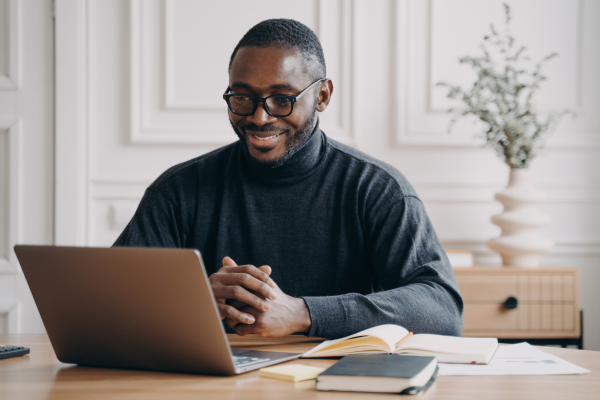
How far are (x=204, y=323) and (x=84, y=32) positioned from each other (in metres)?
1.92

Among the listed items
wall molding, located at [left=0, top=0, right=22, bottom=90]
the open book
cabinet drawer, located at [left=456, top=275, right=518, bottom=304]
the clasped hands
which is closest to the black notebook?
the open book

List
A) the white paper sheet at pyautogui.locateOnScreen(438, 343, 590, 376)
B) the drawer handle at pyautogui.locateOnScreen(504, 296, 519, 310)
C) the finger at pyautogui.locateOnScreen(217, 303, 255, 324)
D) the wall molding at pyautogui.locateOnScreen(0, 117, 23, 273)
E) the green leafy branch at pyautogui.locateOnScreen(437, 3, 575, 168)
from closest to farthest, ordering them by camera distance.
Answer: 1. the white paper sheet at pyautogui.locateOnScreen(438, 343, 590, 376)
2. the finger at pyautogui.locateOnScreen(217, 303, 255, 324)
3. the drawer handle at pyautogui.locateOnScreen(504, 296, 519, 310)
4. the green leafy branch at pyautogui.locateOnScreen(437, 3, 575, 168)
5. the wall molding at pyautogui.locateOnScreen(0, 117, 23, 273)

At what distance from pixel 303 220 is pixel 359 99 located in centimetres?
106

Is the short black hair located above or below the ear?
above

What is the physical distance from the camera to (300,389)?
72 cm

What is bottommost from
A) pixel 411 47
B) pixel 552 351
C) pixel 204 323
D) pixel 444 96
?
pixel 552 351

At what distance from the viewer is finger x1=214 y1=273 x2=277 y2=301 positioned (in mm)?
972

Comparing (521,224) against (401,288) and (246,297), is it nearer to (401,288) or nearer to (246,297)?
(401,288)

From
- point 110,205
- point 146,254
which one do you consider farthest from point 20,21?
point 146,254

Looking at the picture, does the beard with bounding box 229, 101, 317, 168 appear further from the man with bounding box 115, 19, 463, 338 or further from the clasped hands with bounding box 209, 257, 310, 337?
the clasped hands with bounding box 209, 257, 310, 337

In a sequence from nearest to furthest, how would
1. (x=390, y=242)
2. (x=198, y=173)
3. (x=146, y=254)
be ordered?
(x=146, y=254) < (x=390, y=242) < (x=198, y=173)

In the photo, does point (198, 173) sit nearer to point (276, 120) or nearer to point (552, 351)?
point (276, 120)

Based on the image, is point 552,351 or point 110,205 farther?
point 110,205

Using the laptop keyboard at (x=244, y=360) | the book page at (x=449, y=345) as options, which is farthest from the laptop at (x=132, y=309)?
the book page at (x=449, y=345)
